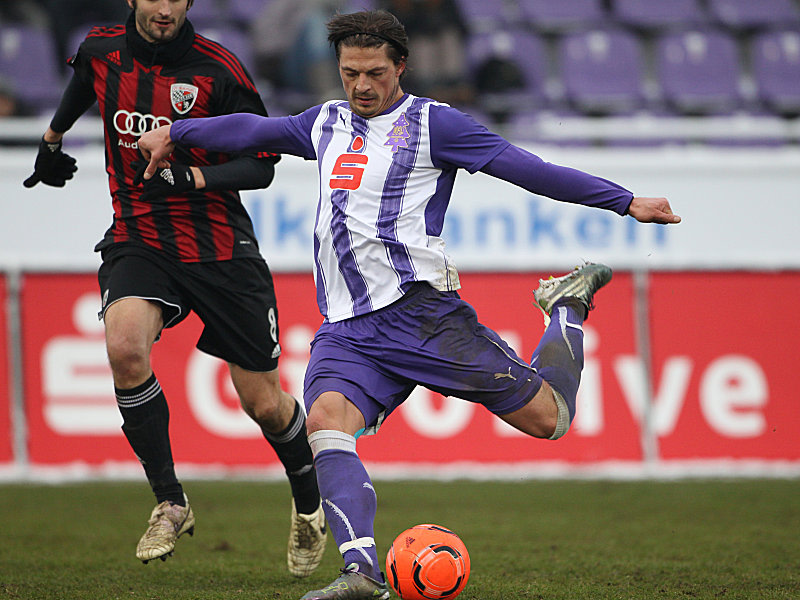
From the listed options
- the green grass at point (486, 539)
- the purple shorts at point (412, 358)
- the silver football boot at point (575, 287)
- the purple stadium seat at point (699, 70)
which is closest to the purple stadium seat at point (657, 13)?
the purple stadium seat at point (699, 70)

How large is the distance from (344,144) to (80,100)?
1503 millimetres

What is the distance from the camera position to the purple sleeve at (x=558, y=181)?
3834 millimetres

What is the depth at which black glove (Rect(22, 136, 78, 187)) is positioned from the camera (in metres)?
4.87

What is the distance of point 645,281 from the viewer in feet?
26.0

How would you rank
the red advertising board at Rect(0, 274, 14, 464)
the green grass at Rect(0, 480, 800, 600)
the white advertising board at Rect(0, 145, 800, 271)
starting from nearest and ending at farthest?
1. the green grass at Rect(0, 480, 800, 600)
2. the red advertising board at Rect(0, 274, 14, 464)
3. the white advertising board at Rect(0, 145, 800, 271)

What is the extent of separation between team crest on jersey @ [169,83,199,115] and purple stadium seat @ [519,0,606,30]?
7.49 m

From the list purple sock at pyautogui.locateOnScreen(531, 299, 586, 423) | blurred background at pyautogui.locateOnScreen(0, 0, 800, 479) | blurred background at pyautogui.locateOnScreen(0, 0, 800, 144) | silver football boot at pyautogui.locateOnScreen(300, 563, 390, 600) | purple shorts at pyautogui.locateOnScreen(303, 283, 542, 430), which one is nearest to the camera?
silver football boot at pyautogui.locateOnScreen(300, 563, 390, 600)

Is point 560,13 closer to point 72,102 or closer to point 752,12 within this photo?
point 752,12

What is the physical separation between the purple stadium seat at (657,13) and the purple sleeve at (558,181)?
8.30 m

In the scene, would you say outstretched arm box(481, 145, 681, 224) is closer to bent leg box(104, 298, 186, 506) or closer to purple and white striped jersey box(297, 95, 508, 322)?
purple and white striped jersey box(297, 95, 508, 322)

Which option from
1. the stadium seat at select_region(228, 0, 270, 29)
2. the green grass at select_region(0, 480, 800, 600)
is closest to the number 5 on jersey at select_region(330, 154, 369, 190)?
the green grass at select_region(0, 480, 800, 600)

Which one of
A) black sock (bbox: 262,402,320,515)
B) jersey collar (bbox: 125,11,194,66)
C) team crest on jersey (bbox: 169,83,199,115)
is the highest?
jersey collar (bbox: 125,11,194,66)

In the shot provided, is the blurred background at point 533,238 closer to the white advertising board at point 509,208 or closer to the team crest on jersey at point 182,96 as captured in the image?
the white advertising board at point 509,208

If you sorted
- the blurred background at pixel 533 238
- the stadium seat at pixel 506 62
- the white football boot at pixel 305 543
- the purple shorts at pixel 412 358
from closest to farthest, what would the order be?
1. the purple shorts at pixel 412 358
2. the white football boot at pixel 305 543
3. the blurred background at pixel 533 238
4. the stadium seat at pixel 506 62
